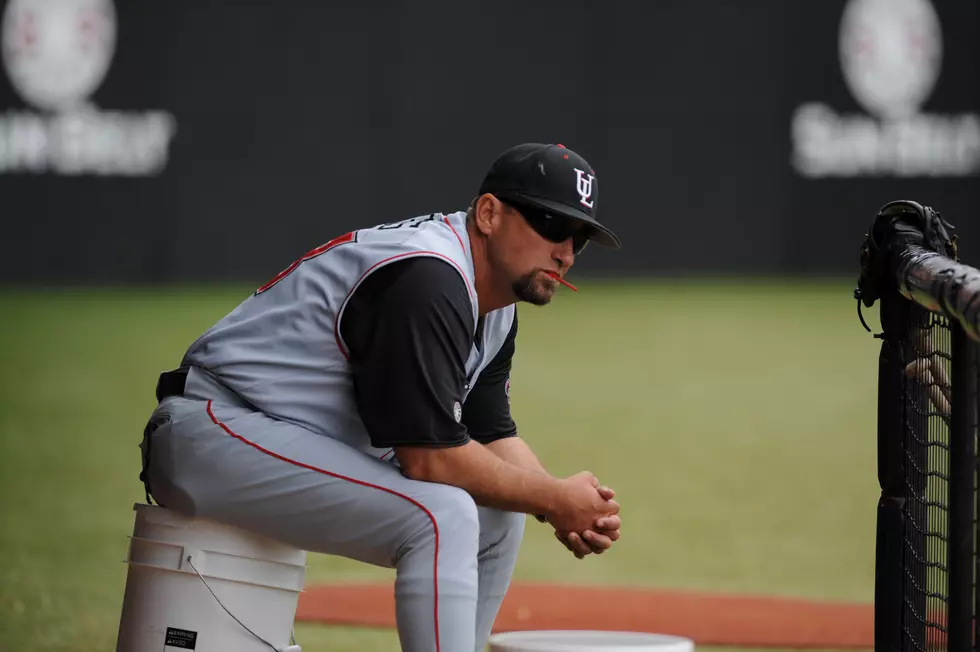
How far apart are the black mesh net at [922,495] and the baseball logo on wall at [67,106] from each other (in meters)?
10.9

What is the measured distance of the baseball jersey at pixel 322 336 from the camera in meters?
2.81

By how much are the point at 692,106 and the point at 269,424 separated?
447 inches

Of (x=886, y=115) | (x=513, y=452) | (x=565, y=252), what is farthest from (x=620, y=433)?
(x=886, y=115)

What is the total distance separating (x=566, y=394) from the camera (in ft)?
30.3

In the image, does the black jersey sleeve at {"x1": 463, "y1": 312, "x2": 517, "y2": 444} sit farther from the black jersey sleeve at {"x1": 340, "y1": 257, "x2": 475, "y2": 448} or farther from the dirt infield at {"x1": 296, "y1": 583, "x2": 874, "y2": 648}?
the dirt infield at {"x1": 296, "y1": 583, "x2": 874, "y2": 648}

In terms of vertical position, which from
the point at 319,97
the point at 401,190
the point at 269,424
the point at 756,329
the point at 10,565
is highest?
the point at 319,97

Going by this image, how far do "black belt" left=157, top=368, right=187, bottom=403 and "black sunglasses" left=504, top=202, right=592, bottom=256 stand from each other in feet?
2.72

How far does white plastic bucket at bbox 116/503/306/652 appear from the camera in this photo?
2738 millimetres

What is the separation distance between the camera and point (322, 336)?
287 cm

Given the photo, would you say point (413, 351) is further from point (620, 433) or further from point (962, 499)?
point (620, 433)

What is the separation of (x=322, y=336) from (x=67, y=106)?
10786 millimetres

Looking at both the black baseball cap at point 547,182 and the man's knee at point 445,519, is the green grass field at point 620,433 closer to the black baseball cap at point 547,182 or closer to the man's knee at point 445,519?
the man's knee at point 445,519

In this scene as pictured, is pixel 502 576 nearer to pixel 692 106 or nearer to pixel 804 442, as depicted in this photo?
pixel 804 442

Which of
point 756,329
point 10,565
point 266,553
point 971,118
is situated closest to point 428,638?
point 266,553
